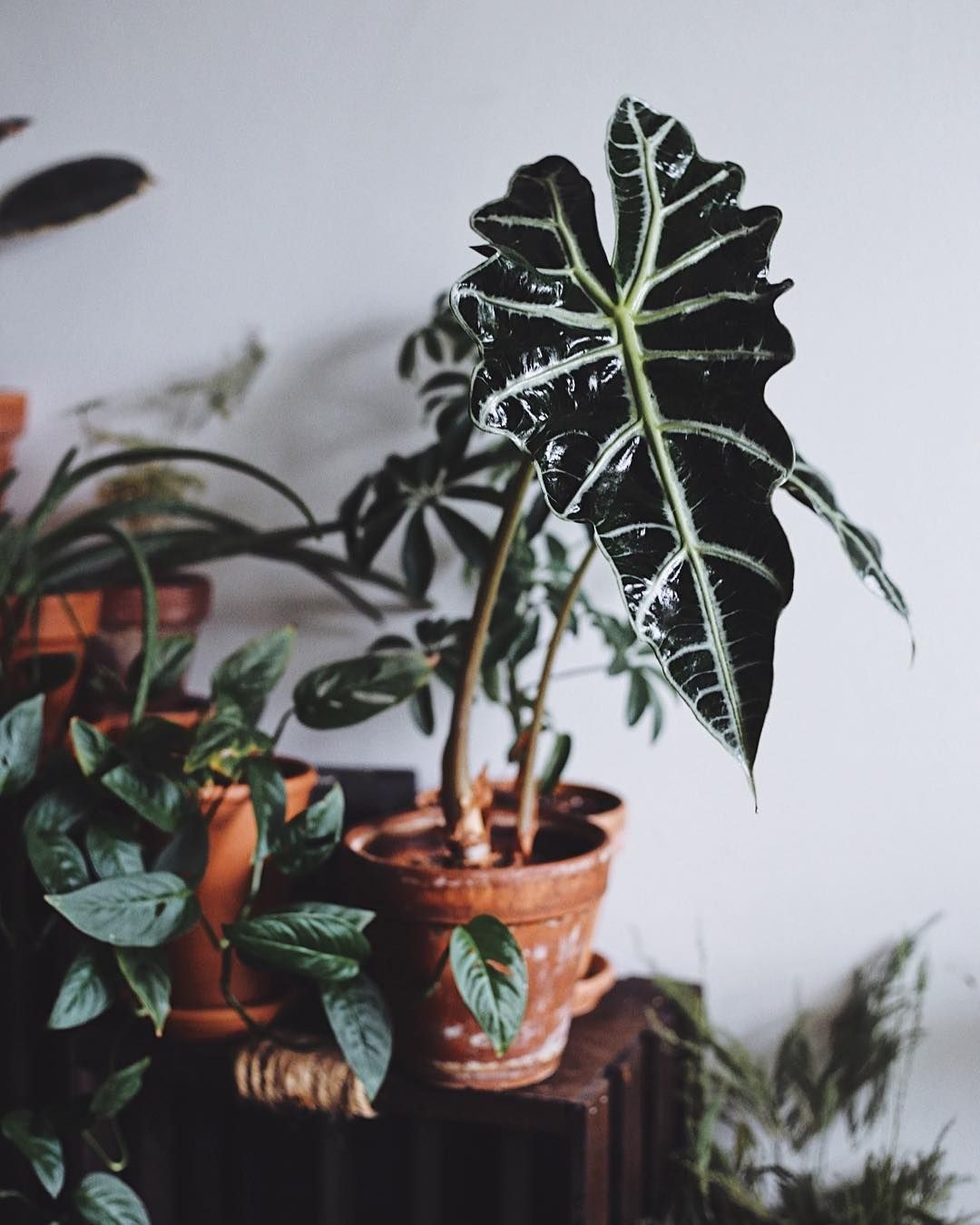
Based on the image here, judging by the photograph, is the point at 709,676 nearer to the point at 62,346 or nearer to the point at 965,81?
the point at 965,81

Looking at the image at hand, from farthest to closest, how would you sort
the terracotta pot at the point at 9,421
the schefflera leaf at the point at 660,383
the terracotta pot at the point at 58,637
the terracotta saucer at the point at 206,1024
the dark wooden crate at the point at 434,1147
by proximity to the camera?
1. the terracotta pot at the point at 9,421
2. the terracotta pot at the point at 58,637
3. the terracotta saucer at the point at 206,1024
4. the dark wooden crate at the point at 434,1147
5. the schefflera leaf at the point at 660,383

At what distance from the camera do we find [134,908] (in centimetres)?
105

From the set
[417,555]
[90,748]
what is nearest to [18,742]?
[90,748]

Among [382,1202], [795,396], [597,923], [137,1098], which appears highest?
[795,396]

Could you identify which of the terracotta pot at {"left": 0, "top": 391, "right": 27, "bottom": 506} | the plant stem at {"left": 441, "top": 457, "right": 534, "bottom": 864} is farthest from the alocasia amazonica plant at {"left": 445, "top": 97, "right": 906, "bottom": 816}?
the terracotta pot at {"left": 0, "top": 391, "right": 27, "bottom": 506}

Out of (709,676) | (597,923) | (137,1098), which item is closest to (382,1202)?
(137,1098)

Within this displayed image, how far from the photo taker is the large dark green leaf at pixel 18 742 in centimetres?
114

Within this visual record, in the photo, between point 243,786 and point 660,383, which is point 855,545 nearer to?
point 660,383

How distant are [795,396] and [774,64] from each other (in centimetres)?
34

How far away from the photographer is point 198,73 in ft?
5.18

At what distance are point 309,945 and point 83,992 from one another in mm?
200

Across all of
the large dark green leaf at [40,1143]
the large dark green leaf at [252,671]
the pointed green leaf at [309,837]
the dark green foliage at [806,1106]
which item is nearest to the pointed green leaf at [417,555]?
the large dark green leaf at [252,671]

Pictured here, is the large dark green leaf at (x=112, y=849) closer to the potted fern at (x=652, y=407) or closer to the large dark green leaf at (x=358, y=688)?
the large dark green leaf at (x=358, y=688)

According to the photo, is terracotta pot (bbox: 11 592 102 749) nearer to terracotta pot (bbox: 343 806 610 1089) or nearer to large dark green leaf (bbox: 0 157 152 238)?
terracotta pot (bbox: 343 806 610 1089)
